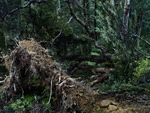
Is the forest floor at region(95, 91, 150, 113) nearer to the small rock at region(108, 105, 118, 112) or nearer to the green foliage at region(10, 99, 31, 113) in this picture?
the small rock at region(108, 105, 118, 112)

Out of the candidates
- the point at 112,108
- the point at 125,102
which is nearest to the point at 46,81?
the point at 112,108

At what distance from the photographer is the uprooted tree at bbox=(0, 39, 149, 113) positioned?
337 cm

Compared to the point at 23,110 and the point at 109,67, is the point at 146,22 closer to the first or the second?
the point at 109,67

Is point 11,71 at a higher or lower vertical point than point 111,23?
lower

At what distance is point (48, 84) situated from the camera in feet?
11.9

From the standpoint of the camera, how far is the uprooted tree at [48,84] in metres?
3.37

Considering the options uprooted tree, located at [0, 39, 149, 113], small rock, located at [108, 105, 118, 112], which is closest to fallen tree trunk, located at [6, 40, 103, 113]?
uprooted tree, located at [0, 39, 149, 113]

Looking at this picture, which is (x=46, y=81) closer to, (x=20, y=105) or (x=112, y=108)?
(x=20, y=105)

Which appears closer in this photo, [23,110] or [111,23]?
[23,110]

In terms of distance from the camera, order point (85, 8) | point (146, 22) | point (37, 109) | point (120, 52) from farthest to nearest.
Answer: point (146, 22), point (85, 8), point (120, 52), point (37, 109)

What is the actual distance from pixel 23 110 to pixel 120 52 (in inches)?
93.2

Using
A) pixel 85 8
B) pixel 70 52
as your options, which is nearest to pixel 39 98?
pixel 70 52

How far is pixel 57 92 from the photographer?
3.48 m

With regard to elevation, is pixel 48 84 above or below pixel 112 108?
above
